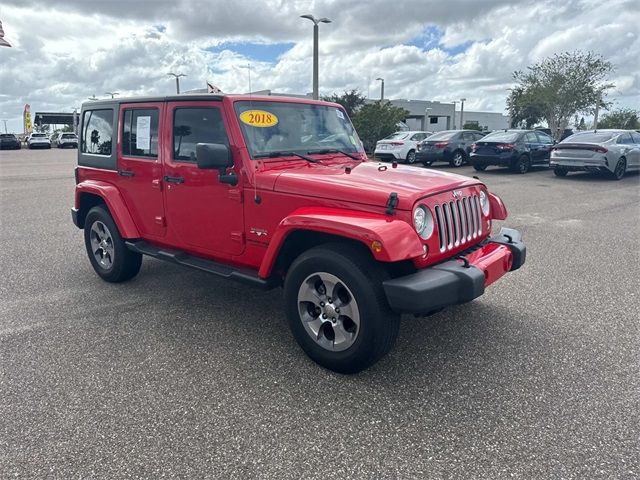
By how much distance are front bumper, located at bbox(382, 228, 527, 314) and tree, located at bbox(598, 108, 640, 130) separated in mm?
53802

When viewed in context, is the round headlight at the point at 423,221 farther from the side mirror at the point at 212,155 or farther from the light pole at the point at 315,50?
the light pole at the point at 315,50

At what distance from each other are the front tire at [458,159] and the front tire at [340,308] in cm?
1610

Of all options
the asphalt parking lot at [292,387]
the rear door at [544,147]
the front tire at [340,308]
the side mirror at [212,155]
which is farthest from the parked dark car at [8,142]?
the front tire at [340,308]

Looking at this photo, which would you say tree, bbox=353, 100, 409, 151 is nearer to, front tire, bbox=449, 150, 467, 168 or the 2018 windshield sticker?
front tire, bbox=449, 150, 467, 168

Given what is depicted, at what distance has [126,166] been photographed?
4.71m

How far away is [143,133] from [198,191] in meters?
0.99

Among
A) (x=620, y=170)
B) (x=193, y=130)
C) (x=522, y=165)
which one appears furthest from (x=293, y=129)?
(x=522, y=165)

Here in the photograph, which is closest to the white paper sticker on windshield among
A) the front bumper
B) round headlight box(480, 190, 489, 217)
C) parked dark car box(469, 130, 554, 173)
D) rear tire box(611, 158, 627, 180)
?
the front bumper

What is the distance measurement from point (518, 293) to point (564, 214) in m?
5.11

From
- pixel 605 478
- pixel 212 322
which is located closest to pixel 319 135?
pixel 212 322

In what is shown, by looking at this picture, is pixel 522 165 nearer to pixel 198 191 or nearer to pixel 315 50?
pixel 315 50

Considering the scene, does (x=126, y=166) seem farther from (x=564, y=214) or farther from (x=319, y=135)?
(x=564, y=214)

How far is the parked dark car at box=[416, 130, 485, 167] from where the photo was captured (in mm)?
17922

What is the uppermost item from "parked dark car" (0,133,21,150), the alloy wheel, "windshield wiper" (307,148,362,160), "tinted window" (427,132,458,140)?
"parked dark car" (0,133,21,150)
